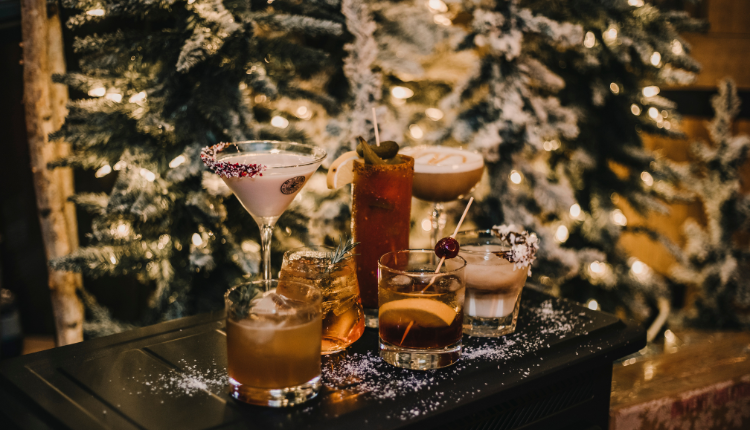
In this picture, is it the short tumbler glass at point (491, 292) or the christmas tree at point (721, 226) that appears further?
the christmas tree at point (721, 226)

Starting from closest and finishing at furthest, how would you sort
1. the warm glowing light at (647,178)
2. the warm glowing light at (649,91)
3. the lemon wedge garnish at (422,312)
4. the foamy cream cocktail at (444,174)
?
the lemon wedge garnish at (422,312) → the foamy cream cocktail at (444,174) → the warm glowing light at (649,91) → the warm glowing light at (647,178)

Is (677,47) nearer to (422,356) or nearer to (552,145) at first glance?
(552,145)

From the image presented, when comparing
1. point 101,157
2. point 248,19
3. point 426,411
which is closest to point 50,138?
point 101,157

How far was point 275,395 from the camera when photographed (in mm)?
1049

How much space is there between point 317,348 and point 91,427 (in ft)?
1.25

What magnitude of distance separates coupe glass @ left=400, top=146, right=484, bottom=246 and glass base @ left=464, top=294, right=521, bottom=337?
0.34 meters

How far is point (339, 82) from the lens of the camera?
2566mm

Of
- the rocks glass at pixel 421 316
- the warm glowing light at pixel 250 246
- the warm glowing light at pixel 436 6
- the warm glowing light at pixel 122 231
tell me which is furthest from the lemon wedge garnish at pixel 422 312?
the warm glowing light at pixel 436 6

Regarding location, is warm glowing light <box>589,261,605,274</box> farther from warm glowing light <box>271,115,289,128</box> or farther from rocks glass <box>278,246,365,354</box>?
rocks glass <box>278,246,365,354</box>

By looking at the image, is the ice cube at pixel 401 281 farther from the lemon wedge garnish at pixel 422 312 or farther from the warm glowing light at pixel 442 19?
the warm glowing light at pixel 442 19

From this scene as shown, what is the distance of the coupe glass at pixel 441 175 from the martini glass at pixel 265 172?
0.96 ft

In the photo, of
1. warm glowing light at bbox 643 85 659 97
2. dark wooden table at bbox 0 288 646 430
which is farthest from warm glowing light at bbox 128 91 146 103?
warm glowing light at bbox 643 85 659 97

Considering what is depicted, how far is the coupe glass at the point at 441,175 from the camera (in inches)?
61.1

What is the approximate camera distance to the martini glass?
1236mm
